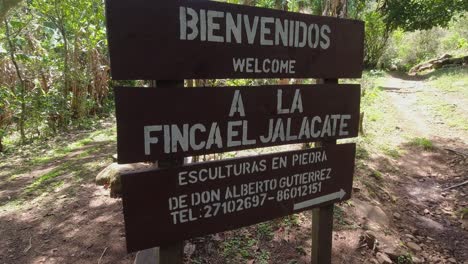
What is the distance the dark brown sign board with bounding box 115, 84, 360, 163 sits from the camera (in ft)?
5.59

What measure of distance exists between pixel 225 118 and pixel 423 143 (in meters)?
7.00

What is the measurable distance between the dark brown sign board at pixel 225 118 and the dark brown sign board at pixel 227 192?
0.11 metres

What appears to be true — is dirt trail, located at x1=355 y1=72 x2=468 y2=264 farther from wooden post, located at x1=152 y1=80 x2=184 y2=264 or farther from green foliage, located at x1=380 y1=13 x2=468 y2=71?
green foliage, located at x1=380 y1=13 x2=468 y2=71

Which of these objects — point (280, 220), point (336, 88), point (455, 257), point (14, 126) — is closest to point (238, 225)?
point (336, 88)

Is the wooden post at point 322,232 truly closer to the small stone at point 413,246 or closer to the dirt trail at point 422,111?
the small stone at point 413,246

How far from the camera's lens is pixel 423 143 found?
7.54 metres

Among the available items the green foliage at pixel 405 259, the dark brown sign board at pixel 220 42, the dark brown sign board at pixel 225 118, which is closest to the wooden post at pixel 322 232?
the dark brown sign board at pixel 225 118

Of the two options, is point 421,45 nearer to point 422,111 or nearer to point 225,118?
point 422,111

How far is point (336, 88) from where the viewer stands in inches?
91.7

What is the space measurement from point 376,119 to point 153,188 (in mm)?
8925

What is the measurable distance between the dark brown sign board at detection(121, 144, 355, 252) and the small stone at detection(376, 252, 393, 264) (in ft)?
4.38

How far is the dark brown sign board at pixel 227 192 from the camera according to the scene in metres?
1.79

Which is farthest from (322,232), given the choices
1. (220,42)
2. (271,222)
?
(220,42)

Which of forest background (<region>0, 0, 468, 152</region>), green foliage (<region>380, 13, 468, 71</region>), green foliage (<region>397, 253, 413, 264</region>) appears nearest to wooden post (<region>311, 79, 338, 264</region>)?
green foliage (<region>397, 253, 413, 264</region>)
